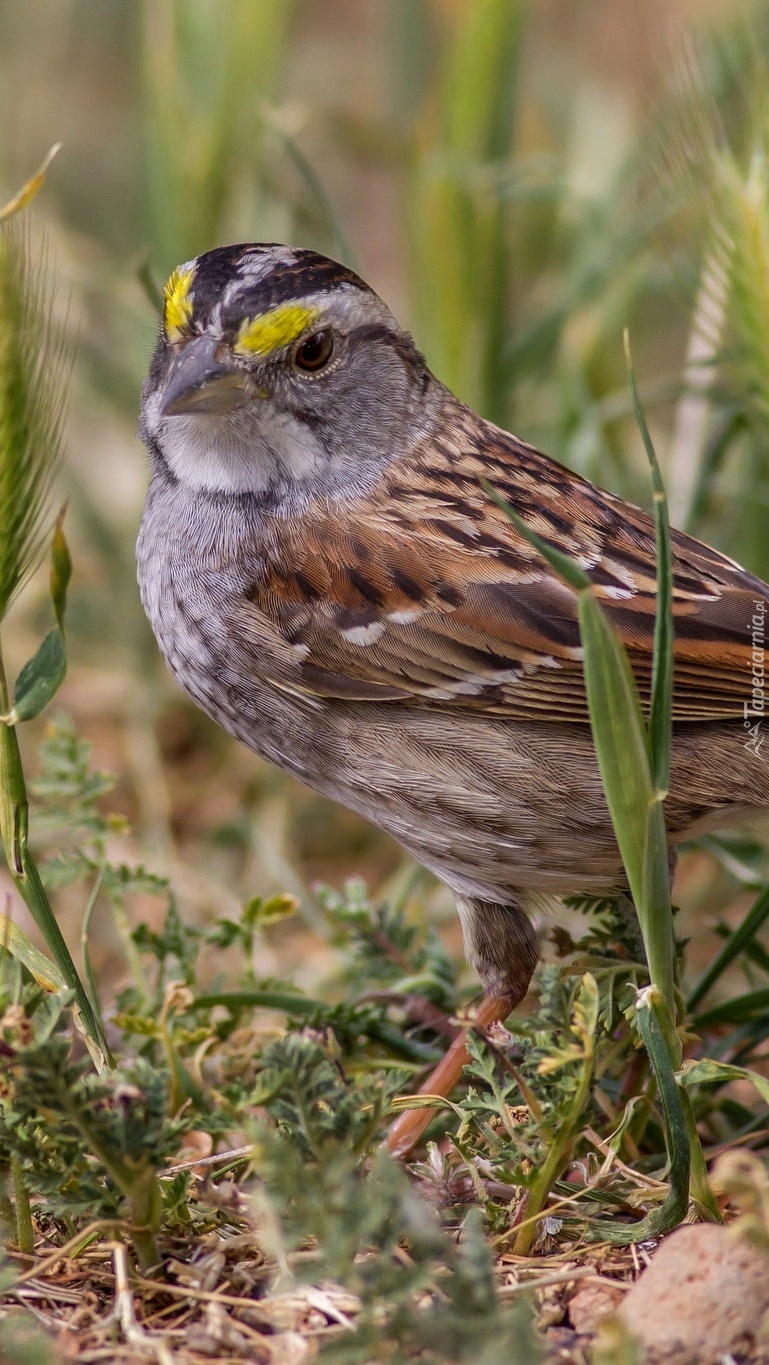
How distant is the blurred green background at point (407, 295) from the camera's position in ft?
14.2

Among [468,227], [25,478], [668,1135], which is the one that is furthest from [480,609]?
[468,227]

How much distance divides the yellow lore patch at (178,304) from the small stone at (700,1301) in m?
1.92

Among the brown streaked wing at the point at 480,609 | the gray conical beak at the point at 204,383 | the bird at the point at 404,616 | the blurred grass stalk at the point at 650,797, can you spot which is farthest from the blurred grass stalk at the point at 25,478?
the blurred grass stalk at the point at 650,797

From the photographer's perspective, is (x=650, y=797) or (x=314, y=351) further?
(x=314, y=351)

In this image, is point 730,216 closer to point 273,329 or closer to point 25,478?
point 273,329

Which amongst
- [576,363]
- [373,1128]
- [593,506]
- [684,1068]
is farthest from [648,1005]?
[576,363]

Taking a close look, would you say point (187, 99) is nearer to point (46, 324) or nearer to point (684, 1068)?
point (46, 324)

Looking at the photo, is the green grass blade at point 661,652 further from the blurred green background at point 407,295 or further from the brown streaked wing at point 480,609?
the blurred green background at point 407,295

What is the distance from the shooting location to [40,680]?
253cm

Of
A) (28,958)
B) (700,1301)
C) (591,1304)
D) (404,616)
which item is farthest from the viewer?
(404,616)

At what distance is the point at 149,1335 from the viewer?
213cm

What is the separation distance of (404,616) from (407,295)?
2523mm

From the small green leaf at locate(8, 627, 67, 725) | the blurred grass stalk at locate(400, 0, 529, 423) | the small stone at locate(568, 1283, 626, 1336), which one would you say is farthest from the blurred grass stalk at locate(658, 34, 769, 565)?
the small stone at locate(568, 1283, 626, 1336)

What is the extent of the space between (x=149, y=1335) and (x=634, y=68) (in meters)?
7.44
